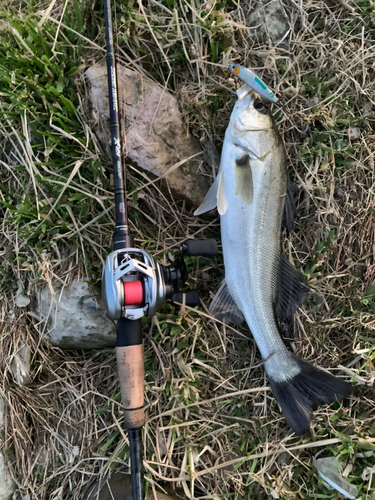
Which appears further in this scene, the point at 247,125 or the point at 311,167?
the point at 311,167

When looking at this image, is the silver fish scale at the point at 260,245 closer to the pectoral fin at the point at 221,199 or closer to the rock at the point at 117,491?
the pectoral fin at the point at 221,199

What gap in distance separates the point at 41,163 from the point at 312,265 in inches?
77.3

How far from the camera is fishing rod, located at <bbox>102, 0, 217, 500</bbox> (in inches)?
72.0

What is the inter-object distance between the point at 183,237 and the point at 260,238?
55 centimetres

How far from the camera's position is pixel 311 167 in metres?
2.47

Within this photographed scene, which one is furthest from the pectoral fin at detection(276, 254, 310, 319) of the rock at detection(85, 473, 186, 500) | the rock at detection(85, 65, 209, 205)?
the rock at detection(85, 473, 186, 500)

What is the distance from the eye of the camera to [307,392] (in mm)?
2178

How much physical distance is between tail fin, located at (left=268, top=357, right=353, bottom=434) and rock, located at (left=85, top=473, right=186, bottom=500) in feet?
2.89

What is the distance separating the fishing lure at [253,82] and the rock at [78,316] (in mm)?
1701

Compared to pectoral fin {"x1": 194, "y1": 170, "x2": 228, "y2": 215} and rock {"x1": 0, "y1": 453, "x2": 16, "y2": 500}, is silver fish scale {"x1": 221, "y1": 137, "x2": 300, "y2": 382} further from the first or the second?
rock {"x1": 0, "y1": 453, "x2": 16, "y2": 500}

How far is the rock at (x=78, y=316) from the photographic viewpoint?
7.64 feet

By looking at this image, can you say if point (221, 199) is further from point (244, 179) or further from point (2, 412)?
point (2, 412)

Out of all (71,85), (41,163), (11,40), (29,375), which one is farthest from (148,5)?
(29,375)

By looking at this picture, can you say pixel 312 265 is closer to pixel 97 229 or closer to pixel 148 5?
pixel 97 229
